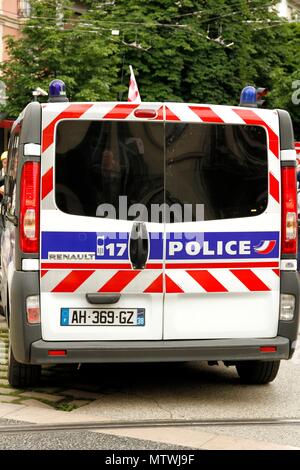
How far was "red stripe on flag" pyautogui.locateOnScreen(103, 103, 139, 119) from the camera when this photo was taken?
662cm

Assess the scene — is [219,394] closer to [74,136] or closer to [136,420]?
[136,420]

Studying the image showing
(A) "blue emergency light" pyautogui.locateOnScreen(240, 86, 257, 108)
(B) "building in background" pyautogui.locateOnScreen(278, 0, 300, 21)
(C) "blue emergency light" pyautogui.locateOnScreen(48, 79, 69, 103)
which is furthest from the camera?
(B) "building in background" pyautogui.locateOnScreen(278, 0, 300, 21)

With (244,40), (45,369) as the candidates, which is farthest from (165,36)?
(45,369)

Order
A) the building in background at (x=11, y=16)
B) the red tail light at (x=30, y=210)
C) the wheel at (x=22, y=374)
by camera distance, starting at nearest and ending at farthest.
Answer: the red tail light at (x=30, y=210)
the wheel at (x=22, y=374)
the building in background at (x=11, y=16)

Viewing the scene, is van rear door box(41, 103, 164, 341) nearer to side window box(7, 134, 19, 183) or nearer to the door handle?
the door handle

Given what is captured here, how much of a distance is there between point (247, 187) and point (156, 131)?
0.73 m

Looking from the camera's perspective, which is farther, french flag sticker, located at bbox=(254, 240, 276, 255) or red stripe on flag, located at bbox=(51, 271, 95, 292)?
french flag sticker, located at bbox=(254, 240, 276, 255)

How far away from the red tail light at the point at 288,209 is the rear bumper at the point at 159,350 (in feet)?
2.14

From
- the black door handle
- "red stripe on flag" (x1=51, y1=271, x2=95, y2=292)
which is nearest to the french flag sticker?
the black door handle

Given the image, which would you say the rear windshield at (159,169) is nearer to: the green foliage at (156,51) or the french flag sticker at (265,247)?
the french flag sticker at (265,247)

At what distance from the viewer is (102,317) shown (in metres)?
6.61

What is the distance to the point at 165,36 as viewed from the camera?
3819cm

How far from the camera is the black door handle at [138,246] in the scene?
6582 millimetres

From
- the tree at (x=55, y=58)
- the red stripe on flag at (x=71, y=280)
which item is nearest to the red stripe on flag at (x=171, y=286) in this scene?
the red stripe on flag at (x=71, y=280)
